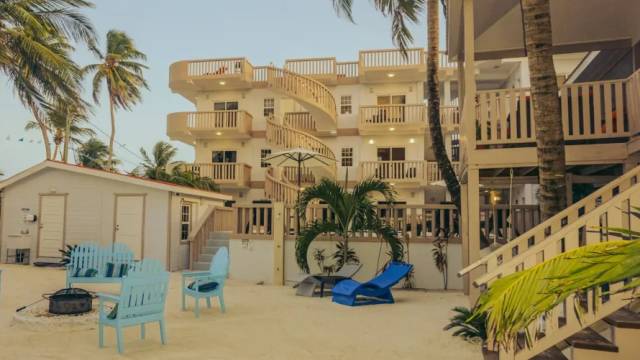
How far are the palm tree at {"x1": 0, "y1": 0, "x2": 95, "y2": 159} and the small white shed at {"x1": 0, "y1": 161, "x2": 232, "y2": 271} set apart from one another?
3069mm

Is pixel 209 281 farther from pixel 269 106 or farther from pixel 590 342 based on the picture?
pixel 269 106

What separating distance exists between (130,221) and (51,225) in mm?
2885

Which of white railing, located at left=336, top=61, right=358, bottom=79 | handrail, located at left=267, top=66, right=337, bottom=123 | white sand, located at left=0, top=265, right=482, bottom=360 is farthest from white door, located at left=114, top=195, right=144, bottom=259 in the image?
white railing, located at left=336, top=61, right=358, bottom=79

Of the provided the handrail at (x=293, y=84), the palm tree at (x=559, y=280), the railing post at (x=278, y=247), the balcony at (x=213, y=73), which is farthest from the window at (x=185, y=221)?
the palm tree at (x=559, y=280)

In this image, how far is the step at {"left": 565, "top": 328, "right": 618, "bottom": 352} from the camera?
3.93 metres

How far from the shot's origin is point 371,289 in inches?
351

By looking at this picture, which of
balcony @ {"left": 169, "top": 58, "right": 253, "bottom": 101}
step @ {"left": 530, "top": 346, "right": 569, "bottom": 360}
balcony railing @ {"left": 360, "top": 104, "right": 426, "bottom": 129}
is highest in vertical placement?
balcony @ {"left": 169, "top": 58, "right": 253, "bottom": 101}

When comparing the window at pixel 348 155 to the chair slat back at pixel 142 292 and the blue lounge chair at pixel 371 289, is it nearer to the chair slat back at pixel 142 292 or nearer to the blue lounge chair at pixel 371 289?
the blue lounge chair at pixel 371 289

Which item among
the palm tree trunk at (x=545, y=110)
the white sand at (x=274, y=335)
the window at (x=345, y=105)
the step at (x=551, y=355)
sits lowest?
the white sand at (x=274, y=335)

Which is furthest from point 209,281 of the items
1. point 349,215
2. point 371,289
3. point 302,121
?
point 302,121

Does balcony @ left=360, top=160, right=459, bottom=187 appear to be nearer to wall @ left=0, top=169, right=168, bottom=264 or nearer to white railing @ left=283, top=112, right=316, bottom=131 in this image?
white railing @ left=283, top=112, right=316, bottom=131

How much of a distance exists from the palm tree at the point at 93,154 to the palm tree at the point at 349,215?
3261 cm

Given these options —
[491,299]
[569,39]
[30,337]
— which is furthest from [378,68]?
[491,299]

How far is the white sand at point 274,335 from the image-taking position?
18.1 feet
